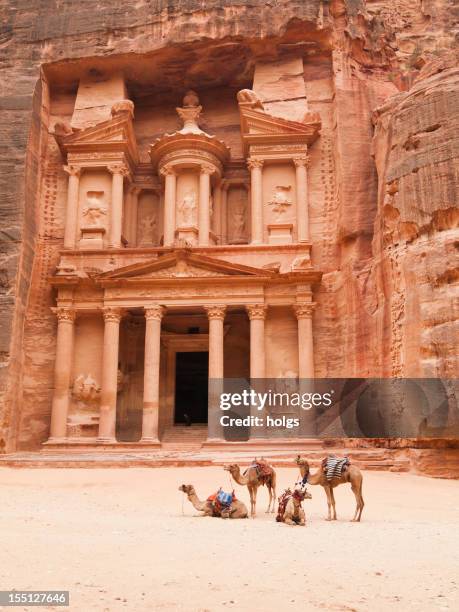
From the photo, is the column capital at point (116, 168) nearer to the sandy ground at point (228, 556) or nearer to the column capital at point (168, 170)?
the column capital at point (168, 170)

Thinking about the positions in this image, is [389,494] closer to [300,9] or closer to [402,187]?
[402,187]

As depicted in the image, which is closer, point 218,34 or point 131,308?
point 131,308

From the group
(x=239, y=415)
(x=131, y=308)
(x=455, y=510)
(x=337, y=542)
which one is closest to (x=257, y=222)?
(x=131, y=308)

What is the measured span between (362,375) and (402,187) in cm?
615

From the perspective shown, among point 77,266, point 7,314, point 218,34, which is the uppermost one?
point 218,34

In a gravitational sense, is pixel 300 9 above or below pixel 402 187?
above

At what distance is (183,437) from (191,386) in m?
4.46

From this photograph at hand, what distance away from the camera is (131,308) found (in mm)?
23094

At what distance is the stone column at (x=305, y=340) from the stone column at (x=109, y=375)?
6.43 metres

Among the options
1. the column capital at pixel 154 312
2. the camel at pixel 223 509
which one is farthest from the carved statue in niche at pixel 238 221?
the camel at pixel 223 509

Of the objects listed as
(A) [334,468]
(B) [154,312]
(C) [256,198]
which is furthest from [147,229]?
(A) [334,468]

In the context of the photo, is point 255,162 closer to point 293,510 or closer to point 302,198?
point 302,198

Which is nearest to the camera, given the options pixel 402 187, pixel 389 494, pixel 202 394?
pixel 389 494

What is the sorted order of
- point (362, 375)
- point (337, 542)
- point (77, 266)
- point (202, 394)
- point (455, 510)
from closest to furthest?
point (337, 542) → point (455, 510) → point (362, 375) → point (77, 266) → point (202, 394)
